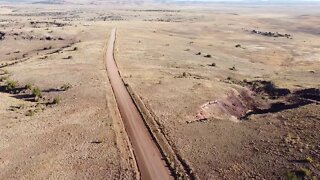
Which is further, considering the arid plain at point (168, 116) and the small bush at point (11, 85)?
the small bush at point (11, 85)

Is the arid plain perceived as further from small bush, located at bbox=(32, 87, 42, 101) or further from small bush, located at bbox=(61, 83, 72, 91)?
small bush, located at bbox=(61, 83, 72, 91)

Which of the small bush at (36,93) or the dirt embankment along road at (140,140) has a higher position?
the small bush at (36,93)

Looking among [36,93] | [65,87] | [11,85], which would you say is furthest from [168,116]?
[11,85]

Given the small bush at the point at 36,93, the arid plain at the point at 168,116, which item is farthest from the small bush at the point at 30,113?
the small bush at the point at 36,93

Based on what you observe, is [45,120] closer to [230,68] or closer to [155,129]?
[155,129]

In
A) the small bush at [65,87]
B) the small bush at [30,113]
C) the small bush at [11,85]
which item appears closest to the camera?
the small bush at [30,113]

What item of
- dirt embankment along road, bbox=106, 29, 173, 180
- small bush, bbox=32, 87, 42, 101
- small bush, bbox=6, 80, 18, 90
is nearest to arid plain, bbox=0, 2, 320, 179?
small bush, bbox=6, 80, 18, 90

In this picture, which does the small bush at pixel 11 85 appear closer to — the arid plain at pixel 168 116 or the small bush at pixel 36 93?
the arid plain at pixel 168 116

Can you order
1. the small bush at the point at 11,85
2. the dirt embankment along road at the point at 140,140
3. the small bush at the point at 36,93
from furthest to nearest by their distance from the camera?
the small bush at the point at 11,85, the small bush at the point at 36,93, the dirt embankment along road at the point at 140,140
